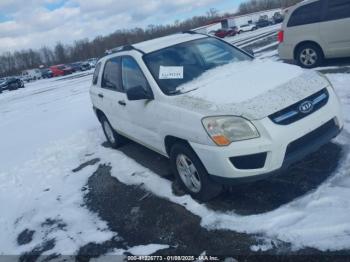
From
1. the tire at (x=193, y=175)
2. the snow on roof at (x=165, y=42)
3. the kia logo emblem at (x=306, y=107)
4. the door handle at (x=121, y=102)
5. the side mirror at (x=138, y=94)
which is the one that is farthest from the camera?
the door handle at (x=121, y=102)

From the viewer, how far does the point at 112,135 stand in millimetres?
6699

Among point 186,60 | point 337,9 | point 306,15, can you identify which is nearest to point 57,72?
point 306,15

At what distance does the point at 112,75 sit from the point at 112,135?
4.43ft

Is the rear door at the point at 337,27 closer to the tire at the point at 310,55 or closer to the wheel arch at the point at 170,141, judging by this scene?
the tire at the point at 310,55

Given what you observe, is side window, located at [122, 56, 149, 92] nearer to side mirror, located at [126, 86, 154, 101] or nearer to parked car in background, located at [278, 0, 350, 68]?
side mirror, located at [126, 86, 154, 101]

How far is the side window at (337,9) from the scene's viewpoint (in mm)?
8248

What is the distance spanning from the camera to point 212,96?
12.3ft

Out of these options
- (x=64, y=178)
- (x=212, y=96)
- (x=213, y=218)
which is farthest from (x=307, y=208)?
(x=64, y=178)

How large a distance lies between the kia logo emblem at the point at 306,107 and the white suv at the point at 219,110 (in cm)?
1

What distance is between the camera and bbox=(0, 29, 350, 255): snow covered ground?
10.6 ft

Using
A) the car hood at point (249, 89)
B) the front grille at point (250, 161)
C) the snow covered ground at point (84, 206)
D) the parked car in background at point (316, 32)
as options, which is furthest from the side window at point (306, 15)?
the front grille at point (250, 161)

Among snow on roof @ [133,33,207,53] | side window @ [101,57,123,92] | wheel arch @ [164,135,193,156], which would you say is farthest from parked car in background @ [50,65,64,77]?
wheel arch @ [164,135,193,156]

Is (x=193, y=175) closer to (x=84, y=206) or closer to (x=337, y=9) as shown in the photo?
(x=84, y=206)

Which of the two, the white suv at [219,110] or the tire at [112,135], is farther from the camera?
the tire at [112,135]
